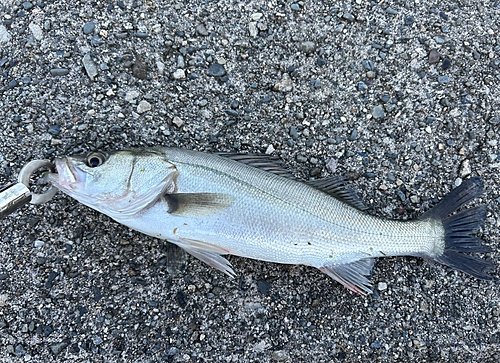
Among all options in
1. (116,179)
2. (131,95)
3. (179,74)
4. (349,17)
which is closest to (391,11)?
(349,17)

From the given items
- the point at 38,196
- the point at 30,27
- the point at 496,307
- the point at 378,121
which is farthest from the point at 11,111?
the point at 496,307

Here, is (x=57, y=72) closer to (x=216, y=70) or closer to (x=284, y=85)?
(x=216, y=70)

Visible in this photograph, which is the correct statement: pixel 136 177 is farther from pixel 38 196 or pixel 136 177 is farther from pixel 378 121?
pixel 378 121

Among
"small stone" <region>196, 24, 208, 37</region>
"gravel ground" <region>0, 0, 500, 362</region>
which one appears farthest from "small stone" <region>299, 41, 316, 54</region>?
"small stone" <region>196, 24, 208, 37</region>

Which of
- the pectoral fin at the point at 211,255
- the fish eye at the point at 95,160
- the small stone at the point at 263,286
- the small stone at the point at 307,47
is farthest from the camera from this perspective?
the small stone at the point at 307,47

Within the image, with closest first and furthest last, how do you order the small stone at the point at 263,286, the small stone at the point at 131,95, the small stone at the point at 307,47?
the small stone at the point at 263,286 < the small stone at the point at 131,95 < the small stone at the point at 307,47

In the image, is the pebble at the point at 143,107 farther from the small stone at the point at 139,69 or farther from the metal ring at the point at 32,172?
the metal ring at the point at 32,172

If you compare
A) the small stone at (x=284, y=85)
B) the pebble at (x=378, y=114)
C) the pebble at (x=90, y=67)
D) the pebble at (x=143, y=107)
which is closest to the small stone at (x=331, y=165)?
the pebble at (x=378, y=114)
